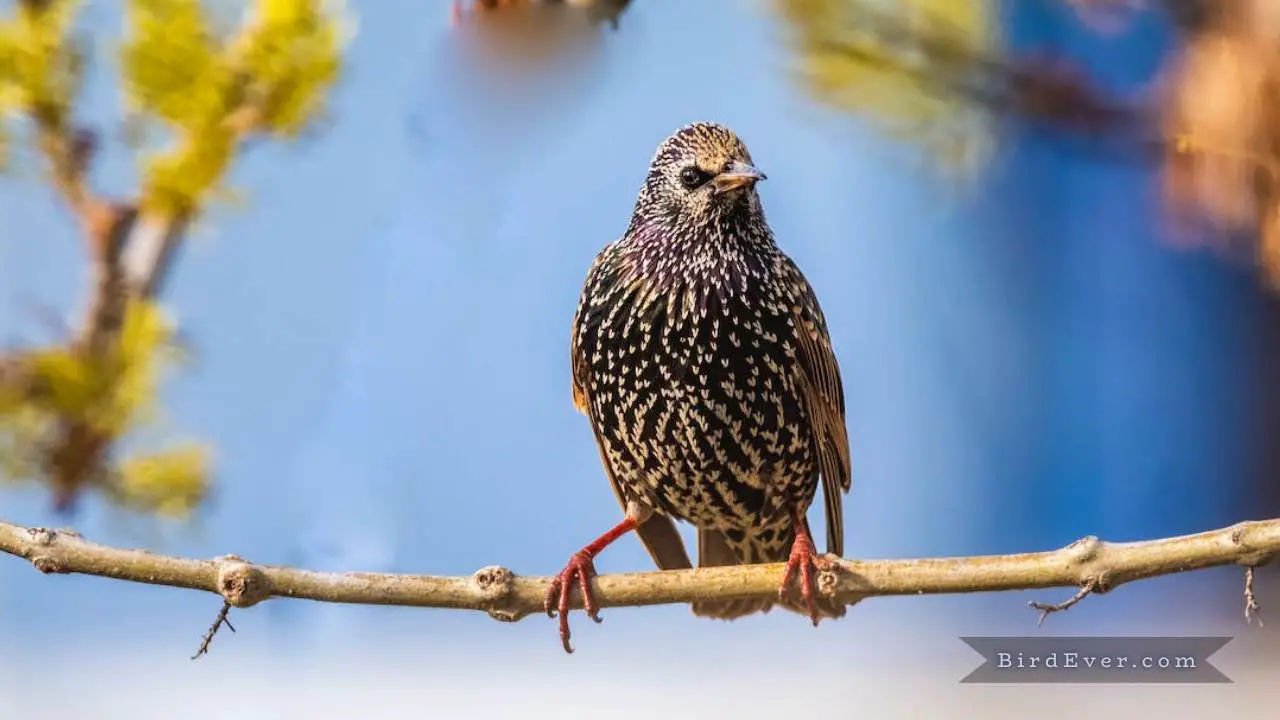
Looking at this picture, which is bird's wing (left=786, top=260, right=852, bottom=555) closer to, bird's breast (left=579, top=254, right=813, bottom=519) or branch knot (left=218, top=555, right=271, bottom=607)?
bird's breast (left=579, top=254, right=813, bottom=519)

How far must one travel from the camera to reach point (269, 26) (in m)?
2.67

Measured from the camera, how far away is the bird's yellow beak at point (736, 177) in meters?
2.32

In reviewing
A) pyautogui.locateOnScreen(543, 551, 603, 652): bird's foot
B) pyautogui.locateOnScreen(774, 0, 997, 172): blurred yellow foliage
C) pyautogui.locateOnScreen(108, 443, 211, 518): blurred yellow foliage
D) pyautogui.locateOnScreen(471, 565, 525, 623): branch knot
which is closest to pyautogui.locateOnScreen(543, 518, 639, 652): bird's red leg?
pyautogui.locateOnScreen(543, 551, 603, 652): bird's foot

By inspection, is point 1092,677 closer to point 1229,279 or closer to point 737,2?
point 1229,279

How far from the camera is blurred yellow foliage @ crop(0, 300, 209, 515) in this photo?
2693mm

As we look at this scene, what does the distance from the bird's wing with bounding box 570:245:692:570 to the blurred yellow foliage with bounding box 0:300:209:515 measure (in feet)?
2.54

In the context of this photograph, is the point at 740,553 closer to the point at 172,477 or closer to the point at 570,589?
the point at 570,589

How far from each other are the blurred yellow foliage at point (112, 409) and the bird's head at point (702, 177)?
3.33 feet

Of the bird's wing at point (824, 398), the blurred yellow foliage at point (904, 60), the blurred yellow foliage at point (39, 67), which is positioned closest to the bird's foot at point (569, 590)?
the bird's wing at point (824, 398)

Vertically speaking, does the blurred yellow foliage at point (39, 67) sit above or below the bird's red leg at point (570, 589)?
above

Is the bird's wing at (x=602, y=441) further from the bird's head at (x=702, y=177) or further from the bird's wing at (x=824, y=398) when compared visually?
the bird's wing at (x=824, y=398)

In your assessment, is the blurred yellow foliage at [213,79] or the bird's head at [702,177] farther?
the blurred yellow foliage at [213,79]

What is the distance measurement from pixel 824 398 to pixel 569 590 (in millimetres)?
561

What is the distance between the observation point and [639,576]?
2307 millimetres
